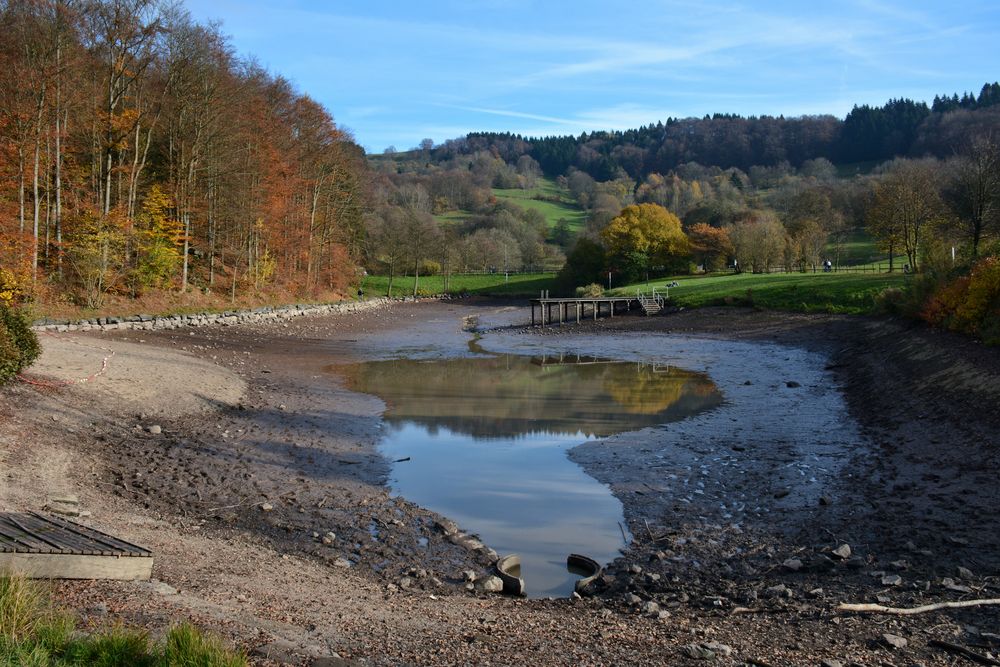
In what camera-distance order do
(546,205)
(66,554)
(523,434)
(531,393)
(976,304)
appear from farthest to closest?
(546,205) < (531,393) < (976,304) < (523,434) < (66,554)

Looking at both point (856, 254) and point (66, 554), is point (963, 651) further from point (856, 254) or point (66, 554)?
point (856, 254)

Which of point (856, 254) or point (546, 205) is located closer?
point (856, 254)

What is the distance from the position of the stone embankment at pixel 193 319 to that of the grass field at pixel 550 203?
246 ft

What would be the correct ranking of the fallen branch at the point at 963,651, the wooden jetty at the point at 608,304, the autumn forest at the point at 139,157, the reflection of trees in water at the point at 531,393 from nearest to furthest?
the fallen branch at the point at 963,651
the reflection of trees in water at the point at 531,393
the autumn forest at the point at 139,157
the wooden jetty at the point at 608,304

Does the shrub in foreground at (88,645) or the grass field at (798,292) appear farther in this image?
the grass field at (798,292)

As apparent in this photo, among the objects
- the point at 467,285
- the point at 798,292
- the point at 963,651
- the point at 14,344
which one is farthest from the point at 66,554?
the point at 467,285

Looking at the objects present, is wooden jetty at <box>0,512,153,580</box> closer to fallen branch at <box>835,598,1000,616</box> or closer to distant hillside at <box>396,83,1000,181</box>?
fallen branch at <box>835,598,1000,616</box>

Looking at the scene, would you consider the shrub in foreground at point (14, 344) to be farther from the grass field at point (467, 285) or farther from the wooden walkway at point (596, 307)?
the grass field at point (467, 285)

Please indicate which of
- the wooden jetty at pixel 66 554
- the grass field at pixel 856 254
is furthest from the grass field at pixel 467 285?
the wooden jetty at pixel 66 554

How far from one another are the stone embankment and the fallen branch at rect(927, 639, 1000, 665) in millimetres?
23363

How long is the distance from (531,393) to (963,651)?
1641 cm

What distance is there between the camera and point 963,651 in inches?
215

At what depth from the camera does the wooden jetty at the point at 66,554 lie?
5551mm

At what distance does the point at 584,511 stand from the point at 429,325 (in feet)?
127
